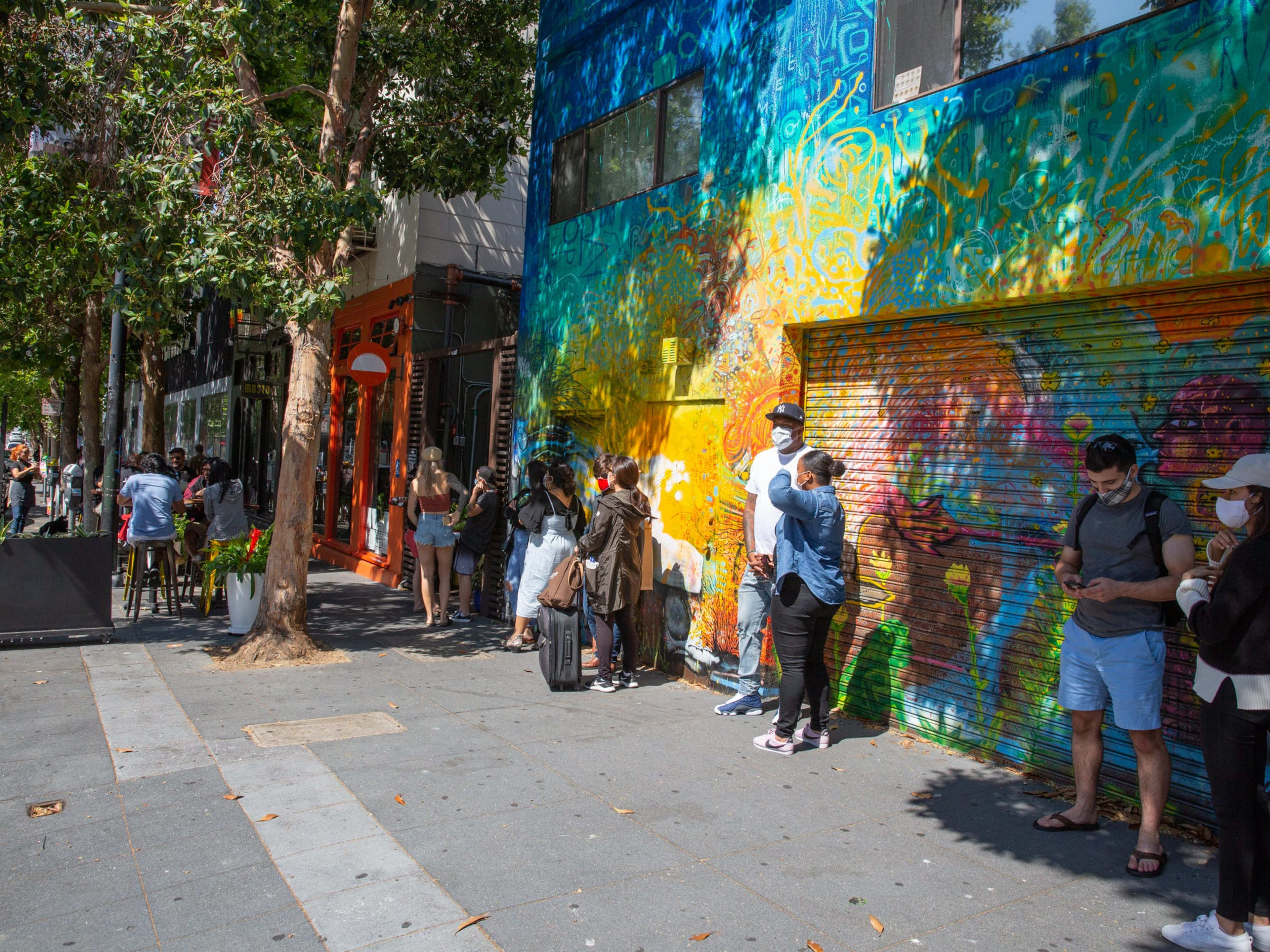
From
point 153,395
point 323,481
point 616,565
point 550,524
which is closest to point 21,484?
point 153,395

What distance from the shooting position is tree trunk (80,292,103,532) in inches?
625

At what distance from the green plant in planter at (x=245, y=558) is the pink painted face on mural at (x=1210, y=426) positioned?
23.7ft

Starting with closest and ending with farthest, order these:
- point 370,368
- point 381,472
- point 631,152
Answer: point 631,152 < point 370,368 < point 381,472

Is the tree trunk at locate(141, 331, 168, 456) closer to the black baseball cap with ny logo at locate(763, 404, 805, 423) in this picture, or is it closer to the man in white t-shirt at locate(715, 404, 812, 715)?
the man in white t-shirt at locate(715, 404, 812, 715)

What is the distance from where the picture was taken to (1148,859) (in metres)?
4.18

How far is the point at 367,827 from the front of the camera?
14.8ft

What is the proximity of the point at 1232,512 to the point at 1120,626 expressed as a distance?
0.85m

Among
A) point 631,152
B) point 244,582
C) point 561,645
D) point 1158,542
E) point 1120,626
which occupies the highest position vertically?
point 631,152

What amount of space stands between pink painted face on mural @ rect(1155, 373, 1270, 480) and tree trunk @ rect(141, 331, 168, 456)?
1756 centimetres

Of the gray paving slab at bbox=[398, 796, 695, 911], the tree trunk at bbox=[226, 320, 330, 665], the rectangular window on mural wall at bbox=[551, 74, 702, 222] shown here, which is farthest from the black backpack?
the tree trunk at bbox=[226, 320, 330, 665]

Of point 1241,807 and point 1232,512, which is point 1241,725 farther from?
point 1232,512

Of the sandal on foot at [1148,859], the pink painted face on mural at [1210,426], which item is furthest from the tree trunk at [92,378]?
the sandal on foot at [1148,859]

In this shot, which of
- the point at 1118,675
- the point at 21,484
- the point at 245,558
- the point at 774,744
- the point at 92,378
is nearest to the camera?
the point at 1118,675

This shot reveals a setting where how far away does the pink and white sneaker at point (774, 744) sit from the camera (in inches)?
227
